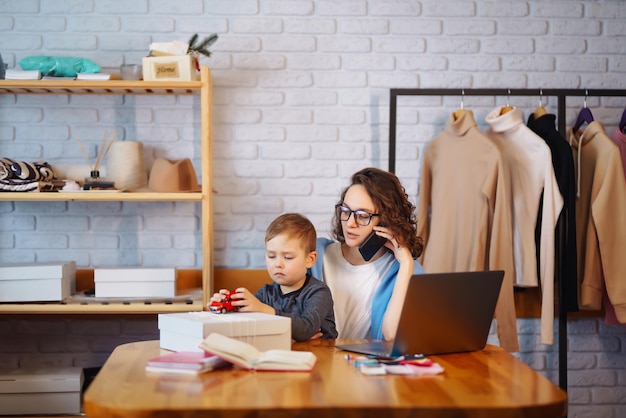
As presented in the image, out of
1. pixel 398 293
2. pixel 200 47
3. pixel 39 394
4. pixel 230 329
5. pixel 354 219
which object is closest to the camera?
pixel 230 329

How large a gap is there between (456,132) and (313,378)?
1.96 m

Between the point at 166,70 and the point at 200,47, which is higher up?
the point at 200,47

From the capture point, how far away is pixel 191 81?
317 centimetres

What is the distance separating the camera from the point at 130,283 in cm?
319

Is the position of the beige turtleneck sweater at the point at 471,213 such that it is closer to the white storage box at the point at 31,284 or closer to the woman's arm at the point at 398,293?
the woman's arm at the point at 398,293

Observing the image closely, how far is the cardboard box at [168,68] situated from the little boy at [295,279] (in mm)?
1028

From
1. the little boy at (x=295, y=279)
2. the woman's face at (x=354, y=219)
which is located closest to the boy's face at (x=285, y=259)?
the little boy at (x=295, y=279)

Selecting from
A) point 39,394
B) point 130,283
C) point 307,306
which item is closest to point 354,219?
point 307,306

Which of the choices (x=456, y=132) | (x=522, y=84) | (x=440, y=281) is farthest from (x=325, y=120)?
(x=440, y=281)

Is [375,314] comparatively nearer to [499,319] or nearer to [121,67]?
[499,319]

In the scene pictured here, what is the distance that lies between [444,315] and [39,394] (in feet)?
6.22

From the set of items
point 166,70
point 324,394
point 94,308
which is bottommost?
point 94,308

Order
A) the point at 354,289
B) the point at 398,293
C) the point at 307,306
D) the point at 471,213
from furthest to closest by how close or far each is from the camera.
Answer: the point at 471,213, the point at 354,289, the point at 398,293, the point at 307,306

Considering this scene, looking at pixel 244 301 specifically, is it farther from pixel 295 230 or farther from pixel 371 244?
pixel 371 244
